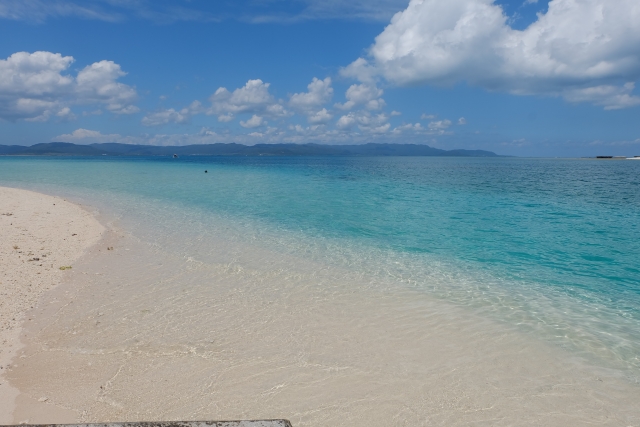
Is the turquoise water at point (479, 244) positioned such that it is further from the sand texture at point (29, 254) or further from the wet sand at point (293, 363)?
the sand texture at point (29, 254)

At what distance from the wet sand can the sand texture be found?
9.3 inches

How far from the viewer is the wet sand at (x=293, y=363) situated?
4930 millimetres

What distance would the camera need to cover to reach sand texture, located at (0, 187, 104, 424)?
6.46 meters

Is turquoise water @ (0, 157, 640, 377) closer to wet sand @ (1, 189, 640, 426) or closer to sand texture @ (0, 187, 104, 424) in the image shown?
wet sand @ (1, 189, 640, 426)

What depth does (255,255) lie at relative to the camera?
40.4ft

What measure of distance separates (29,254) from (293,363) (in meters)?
9.38

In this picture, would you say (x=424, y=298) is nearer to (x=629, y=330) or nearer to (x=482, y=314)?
(x=482, y=314)

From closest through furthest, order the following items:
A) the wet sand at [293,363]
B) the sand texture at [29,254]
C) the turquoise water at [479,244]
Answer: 1. the wet sand at [293,363]
2. the sand texture at [29,254]
3. the turquoise water at [479,244]

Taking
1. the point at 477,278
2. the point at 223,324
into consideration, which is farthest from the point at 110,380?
the point at 477,278

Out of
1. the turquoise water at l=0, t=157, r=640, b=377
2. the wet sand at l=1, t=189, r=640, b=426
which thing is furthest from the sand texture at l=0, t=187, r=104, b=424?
the turquoise water at l=0, t=157, r=640, b=377

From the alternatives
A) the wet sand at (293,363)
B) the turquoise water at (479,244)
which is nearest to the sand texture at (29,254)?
the wet sand at (293,363)

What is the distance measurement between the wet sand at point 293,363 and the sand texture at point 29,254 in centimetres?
24

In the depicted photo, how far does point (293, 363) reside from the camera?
6012mm

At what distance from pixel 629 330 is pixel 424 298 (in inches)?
146
